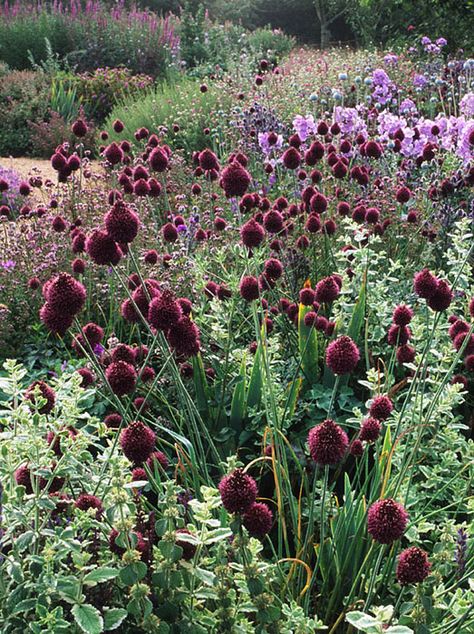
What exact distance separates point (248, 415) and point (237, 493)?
1.33 m

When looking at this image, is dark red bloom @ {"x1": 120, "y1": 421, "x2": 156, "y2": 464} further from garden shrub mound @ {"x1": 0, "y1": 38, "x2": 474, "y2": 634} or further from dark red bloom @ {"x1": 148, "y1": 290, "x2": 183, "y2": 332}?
dark red bloom @ {"x1": 148, "y1": 290, "x2": 183, "y2": 332}

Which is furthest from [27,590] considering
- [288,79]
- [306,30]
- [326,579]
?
[306,30]

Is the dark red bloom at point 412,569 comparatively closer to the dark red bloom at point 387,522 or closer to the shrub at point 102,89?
the dark red bloom at point 387,522

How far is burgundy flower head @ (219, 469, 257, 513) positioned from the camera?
1.33 meters

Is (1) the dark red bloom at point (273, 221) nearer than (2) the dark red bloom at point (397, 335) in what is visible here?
No

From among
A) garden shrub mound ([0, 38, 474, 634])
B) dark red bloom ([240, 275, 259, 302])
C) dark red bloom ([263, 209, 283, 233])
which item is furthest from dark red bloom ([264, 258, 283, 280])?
dark red bloom ([240, 275, 259, 302])

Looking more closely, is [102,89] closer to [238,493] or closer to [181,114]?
[181,114]

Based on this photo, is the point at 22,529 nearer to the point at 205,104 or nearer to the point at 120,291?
the point at 120,291

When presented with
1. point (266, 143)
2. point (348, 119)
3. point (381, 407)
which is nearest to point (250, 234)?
point (381, 407)

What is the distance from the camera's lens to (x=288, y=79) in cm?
955

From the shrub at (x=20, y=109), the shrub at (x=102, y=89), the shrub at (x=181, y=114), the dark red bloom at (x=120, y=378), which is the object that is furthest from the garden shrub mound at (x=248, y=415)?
the shrub at (x=102, y=89)

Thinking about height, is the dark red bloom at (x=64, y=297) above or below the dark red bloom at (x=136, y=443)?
above

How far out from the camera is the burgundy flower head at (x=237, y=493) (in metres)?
1.33

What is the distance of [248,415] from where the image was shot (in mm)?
2654
